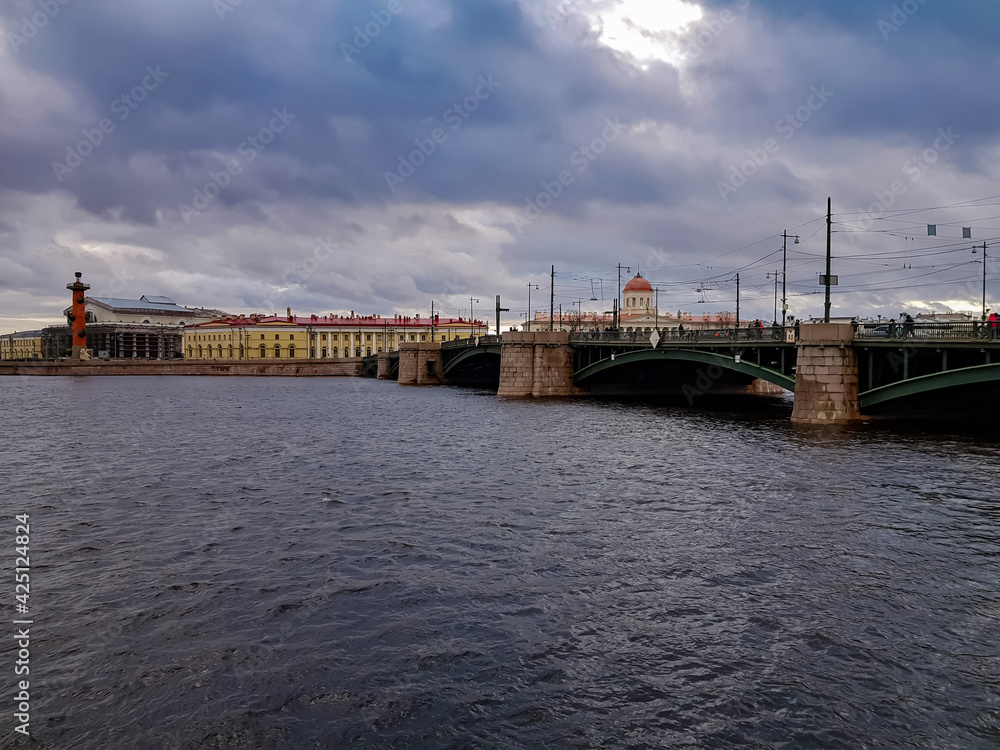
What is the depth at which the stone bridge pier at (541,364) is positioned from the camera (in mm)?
45188

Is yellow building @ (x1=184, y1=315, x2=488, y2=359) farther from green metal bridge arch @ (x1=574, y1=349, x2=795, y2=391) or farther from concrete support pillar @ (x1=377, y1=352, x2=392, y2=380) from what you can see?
green metal bridge arch @ (x1=574, y1=349, x2=795, y2=391)

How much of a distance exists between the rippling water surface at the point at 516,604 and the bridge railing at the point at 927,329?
3805mm

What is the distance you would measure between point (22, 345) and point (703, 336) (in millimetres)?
174215

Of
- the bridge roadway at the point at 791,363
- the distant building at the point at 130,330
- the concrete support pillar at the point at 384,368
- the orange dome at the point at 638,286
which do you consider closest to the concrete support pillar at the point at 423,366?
the concrete support pillar at the point at 384,368

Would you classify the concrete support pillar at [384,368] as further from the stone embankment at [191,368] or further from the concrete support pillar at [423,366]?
the concrete support pillar at [423,366]

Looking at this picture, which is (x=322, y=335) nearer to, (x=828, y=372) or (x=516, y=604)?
(x=828, y=372)

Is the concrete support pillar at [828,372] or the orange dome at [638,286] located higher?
the orange dome at [638,286]

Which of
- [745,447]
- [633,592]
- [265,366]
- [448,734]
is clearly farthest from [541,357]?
[265,366]

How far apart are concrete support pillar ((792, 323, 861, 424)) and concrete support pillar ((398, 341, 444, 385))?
44.0 meters

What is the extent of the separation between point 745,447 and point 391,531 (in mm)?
13405

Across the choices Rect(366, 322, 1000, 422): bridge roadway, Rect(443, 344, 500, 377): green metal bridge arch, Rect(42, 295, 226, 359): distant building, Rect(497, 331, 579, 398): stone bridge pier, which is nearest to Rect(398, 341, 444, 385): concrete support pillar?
Rect(443, 344, 500, 377): green metal bridge arch

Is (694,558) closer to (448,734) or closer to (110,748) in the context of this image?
(448,734)

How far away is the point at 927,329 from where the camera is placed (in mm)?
23250

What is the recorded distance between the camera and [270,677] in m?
7.04
